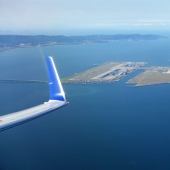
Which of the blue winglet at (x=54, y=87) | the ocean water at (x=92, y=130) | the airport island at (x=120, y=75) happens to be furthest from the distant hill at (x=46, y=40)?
the blue winglet at (x=54, y=87)

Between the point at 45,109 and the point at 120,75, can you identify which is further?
the point at 120,75

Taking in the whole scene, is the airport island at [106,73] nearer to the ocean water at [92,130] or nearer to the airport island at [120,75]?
the airport island at [120,75]

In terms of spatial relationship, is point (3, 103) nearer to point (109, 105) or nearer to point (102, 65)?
point (109, 105)

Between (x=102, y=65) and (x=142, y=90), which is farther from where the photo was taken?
(x=102, y=65)

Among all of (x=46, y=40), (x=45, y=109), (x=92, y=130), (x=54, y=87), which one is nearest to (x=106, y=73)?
(x=46, y=40)

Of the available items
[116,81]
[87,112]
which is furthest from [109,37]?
[87,112]

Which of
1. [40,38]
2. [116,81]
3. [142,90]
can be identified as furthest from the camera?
[40,38]

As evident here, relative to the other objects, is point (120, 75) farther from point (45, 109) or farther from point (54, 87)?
point (45, 109)

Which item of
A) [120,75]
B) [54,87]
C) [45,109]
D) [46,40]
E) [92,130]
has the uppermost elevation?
[46,40]
